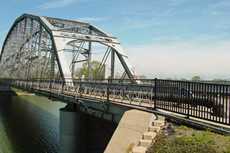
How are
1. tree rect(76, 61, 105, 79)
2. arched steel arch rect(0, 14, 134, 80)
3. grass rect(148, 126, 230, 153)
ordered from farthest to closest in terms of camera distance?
tree rect(76, 61, 105, 79), arched steel arch rect(0, 14, 134, 80), grass rect(148, 126, 230, 153)

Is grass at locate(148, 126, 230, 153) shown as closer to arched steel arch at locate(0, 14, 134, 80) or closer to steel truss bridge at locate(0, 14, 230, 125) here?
steel truss bridge at locate(0, 14, 230, 125)

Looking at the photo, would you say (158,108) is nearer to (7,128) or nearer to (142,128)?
(142,128)

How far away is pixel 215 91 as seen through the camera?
362 inches

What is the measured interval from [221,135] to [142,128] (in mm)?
2420

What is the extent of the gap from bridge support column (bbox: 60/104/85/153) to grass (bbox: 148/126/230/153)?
493 inches

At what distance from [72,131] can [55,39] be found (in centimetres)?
1467

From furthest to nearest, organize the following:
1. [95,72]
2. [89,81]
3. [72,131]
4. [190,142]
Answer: [95,72] → [89,81] → [72,131] → [190,142]

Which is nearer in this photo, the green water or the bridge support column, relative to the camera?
the bridge support column

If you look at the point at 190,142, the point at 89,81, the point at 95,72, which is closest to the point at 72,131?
the point at 89,81

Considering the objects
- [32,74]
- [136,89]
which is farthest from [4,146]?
[32,74]

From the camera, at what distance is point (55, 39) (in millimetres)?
33094

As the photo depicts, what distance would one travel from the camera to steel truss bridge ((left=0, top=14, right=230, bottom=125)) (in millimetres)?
9758

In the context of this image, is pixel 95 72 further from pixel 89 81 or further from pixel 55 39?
pixel 89 81

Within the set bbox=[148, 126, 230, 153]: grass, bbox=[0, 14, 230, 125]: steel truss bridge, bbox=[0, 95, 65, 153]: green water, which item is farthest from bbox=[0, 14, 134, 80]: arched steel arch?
bbox=[148, 126, 230, 153]: grass
